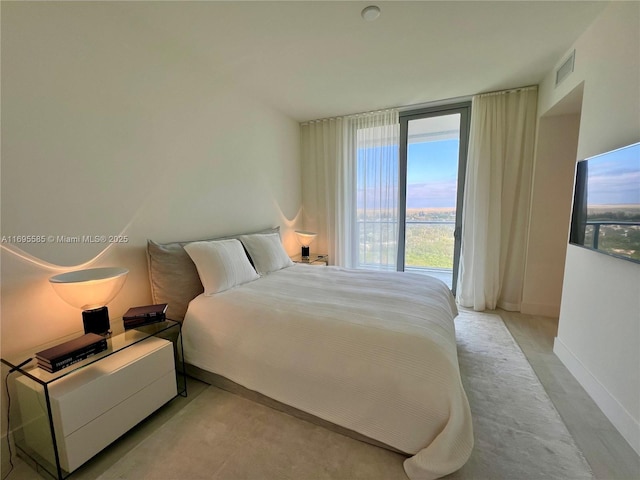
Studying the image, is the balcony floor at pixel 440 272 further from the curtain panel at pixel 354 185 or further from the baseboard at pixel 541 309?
the baseboard at pixel 541 309

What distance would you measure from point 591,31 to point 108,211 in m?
3.81

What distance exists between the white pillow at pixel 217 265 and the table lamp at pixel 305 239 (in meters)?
1.51

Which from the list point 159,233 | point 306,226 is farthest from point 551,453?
point 306,226

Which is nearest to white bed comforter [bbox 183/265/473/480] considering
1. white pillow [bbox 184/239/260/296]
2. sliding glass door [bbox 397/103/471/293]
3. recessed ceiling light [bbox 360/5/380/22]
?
white pillow [bbox 184/239/260/296]

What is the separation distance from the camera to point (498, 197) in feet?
10.5

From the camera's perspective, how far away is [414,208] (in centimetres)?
382

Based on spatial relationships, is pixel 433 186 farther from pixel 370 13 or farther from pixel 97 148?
pixel 97 148

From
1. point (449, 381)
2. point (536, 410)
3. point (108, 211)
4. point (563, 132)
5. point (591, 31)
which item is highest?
point (591, 31)

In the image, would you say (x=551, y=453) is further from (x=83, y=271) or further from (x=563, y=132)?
(x=563, y=132)

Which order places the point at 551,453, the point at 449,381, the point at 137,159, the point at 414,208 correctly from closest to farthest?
the point at 449,381 < the point at 551,453 < the point at 137,159 < the point at 414,208

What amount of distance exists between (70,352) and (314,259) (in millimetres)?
2816

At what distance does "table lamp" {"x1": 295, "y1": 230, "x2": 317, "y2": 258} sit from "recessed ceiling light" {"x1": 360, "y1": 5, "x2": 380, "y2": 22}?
2498 mm

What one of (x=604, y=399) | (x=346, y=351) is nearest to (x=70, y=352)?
(x=346, y=351)

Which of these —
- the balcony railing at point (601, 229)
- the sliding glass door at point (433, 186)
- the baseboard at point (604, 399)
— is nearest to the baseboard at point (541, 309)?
the sliding glass door at point (433, 186)
